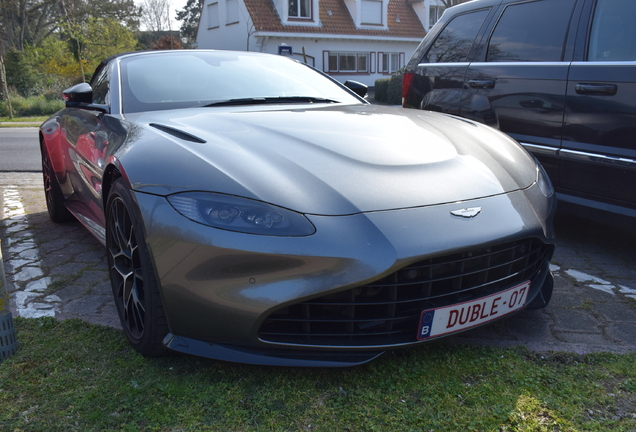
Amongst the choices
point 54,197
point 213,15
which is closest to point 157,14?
point 213,15

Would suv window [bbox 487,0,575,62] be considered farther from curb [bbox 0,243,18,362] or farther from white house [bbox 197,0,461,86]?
white house [bbox 197,0,461,86]

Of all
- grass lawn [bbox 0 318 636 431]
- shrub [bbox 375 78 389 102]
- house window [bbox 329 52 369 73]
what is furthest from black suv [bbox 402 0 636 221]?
house window [bbox 329 52 369 73]

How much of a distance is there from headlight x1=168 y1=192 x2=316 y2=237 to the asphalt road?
22.5 feet

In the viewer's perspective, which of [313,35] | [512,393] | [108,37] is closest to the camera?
[512,393]

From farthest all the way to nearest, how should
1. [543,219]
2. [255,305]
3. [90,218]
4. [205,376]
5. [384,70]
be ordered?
[384,70] → [90,218] → [543,219] → [205,376] → [255,305]

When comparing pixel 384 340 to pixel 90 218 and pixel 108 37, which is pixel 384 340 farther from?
pixel 108 37

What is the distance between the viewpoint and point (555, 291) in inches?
120

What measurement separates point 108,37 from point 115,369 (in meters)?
28.0

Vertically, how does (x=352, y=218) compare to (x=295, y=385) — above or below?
above

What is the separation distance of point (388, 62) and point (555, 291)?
32.7m

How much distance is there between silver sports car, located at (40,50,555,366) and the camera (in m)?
1.89

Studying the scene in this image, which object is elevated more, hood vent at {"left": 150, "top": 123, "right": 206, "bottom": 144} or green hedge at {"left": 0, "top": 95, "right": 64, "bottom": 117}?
hood vent at {"left": 150, "top": 123, "right": 206, "bottom": 144}

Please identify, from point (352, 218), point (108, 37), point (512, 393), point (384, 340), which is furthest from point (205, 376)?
point (108, 37)

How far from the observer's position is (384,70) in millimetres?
34062
